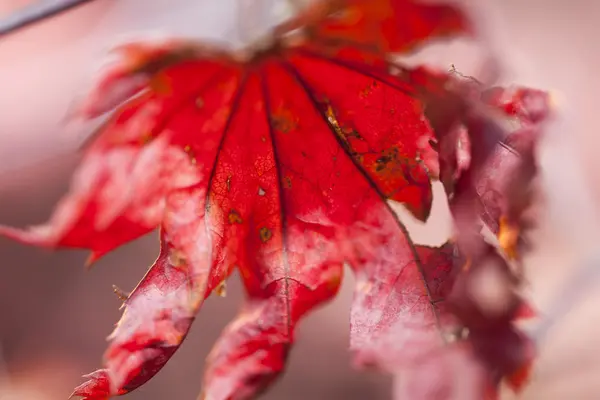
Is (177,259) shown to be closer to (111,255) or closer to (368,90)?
(368,90)

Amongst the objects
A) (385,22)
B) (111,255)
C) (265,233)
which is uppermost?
(385,22)

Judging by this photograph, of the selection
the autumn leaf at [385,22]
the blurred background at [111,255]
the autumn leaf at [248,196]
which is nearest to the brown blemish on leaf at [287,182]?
the autumn leaf at [248,196]

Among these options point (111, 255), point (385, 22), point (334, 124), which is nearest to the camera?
point (385, 22)

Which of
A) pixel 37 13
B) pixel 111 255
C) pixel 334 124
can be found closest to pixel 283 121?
pixel 334 124

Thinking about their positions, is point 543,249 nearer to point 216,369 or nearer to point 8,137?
point 216,369

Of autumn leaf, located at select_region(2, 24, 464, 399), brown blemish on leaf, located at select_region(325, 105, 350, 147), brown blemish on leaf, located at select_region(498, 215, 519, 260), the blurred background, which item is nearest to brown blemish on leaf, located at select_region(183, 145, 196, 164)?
autumn leaf, located at select_region(2, 24, 464, 399)

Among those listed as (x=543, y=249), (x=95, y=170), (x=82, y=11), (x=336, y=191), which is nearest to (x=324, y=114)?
(x=336, y=191)

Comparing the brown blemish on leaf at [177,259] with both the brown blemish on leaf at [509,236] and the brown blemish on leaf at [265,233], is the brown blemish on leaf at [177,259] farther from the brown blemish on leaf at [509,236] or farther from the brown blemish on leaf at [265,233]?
the brown blemish on leaf at [509,236]
